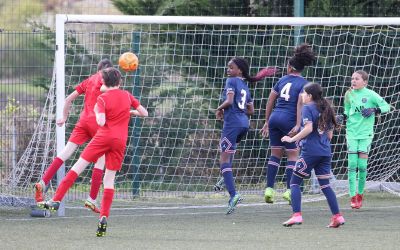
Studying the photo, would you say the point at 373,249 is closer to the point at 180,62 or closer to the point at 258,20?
the point at 258,20

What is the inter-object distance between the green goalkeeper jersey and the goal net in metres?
Result: 1.32

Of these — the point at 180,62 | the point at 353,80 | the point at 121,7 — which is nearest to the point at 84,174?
the point at 180,62

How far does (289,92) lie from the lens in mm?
11883

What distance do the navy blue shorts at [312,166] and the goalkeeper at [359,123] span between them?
79.2 inches

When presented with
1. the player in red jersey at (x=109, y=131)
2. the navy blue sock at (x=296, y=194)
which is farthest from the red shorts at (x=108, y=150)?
the navy blue sock at (x=296, y=194)

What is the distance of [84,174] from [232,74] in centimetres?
318

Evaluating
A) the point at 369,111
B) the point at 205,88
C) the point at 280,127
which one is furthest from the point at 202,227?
the point at 205,88

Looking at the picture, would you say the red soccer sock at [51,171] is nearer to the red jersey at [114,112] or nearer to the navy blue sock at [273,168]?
the red jersey at [114,112]

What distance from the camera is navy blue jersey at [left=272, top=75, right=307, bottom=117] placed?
1188 cm

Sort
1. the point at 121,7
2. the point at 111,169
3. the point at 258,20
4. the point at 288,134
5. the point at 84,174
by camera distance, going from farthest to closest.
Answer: the point at 121,7
the point at 84,174
the point at 258,20
the point at 288,134
the point at 111,169

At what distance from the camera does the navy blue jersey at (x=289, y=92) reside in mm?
11875

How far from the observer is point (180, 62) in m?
14.4

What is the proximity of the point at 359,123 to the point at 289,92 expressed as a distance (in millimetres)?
1433

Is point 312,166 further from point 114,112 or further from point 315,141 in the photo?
point 114,112
